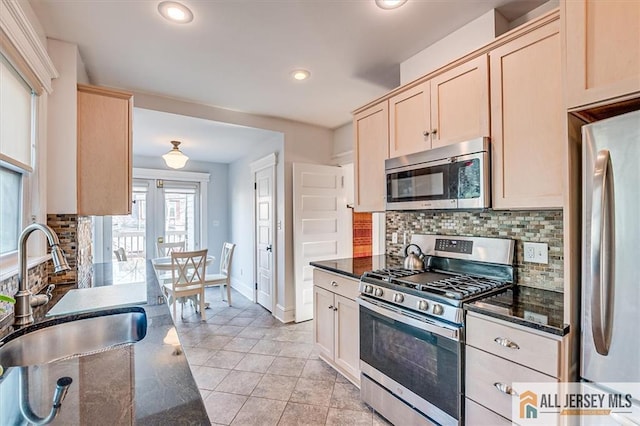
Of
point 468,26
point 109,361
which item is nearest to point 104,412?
point 109,361

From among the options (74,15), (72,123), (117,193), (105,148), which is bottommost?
(117,193)

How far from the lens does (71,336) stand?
133cm

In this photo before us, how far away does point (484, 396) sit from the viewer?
141 centimetres

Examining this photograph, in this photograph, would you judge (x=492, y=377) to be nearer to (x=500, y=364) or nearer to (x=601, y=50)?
(x=500, y=364)

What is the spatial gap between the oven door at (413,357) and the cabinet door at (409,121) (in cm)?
112

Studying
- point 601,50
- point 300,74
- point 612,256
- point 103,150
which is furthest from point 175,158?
point 612,256

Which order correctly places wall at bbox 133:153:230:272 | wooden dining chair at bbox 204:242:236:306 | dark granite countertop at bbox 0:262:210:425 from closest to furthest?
dark granite countertop at bbox 0:262:210:425
wooden dining chair at bbox 204:242:236:306
wall at bbox 133:153:230:272

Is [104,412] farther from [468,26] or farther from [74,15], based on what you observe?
[468,26]

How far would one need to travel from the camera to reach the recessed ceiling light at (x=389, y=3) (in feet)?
5.57

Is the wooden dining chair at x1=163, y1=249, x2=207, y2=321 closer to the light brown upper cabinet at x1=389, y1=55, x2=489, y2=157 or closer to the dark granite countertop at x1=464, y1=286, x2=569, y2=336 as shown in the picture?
the light brown upper cabinet at x1=389, y1=55, x2=489, y2=157

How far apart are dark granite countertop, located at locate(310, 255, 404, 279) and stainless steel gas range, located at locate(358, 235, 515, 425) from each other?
0.66ft

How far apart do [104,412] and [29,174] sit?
1.86 m

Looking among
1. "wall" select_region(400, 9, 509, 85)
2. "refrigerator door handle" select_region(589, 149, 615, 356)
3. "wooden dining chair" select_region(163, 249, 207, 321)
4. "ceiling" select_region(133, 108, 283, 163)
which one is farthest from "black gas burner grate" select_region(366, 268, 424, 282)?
"wooden dining chair" select_region(163, 249, 207, 321)

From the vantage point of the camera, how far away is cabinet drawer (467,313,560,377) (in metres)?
1.19
